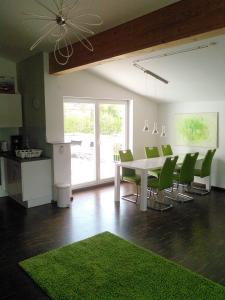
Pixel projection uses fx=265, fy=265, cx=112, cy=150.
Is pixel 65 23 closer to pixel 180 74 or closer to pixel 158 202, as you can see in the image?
pixel 180 74

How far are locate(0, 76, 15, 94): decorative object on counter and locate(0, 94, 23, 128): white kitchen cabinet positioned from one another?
196mm

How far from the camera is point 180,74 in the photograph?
4.71 m

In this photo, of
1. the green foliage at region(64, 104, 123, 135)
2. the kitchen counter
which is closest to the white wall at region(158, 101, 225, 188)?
the green foliage at region(64, 104, 123, 135)

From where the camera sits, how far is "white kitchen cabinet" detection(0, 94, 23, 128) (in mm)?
5156

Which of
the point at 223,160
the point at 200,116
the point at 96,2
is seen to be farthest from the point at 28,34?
the point at 223,160

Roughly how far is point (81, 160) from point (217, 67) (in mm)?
3340

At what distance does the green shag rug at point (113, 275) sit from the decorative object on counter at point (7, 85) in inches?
140

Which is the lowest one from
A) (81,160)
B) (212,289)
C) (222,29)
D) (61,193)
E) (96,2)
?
(212,289)

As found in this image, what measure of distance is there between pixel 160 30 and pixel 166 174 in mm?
2390

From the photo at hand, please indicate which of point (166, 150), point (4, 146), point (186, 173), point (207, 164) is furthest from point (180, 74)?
point (4, 146)

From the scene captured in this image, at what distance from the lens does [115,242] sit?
3.35 metres

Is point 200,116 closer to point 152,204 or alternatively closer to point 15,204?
point 152,204

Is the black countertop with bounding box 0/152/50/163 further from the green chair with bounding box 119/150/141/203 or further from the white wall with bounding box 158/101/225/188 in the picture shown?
the white wall with bounding box 158/101/225/188

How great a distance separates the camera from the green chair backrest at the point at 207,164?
5289 mm
